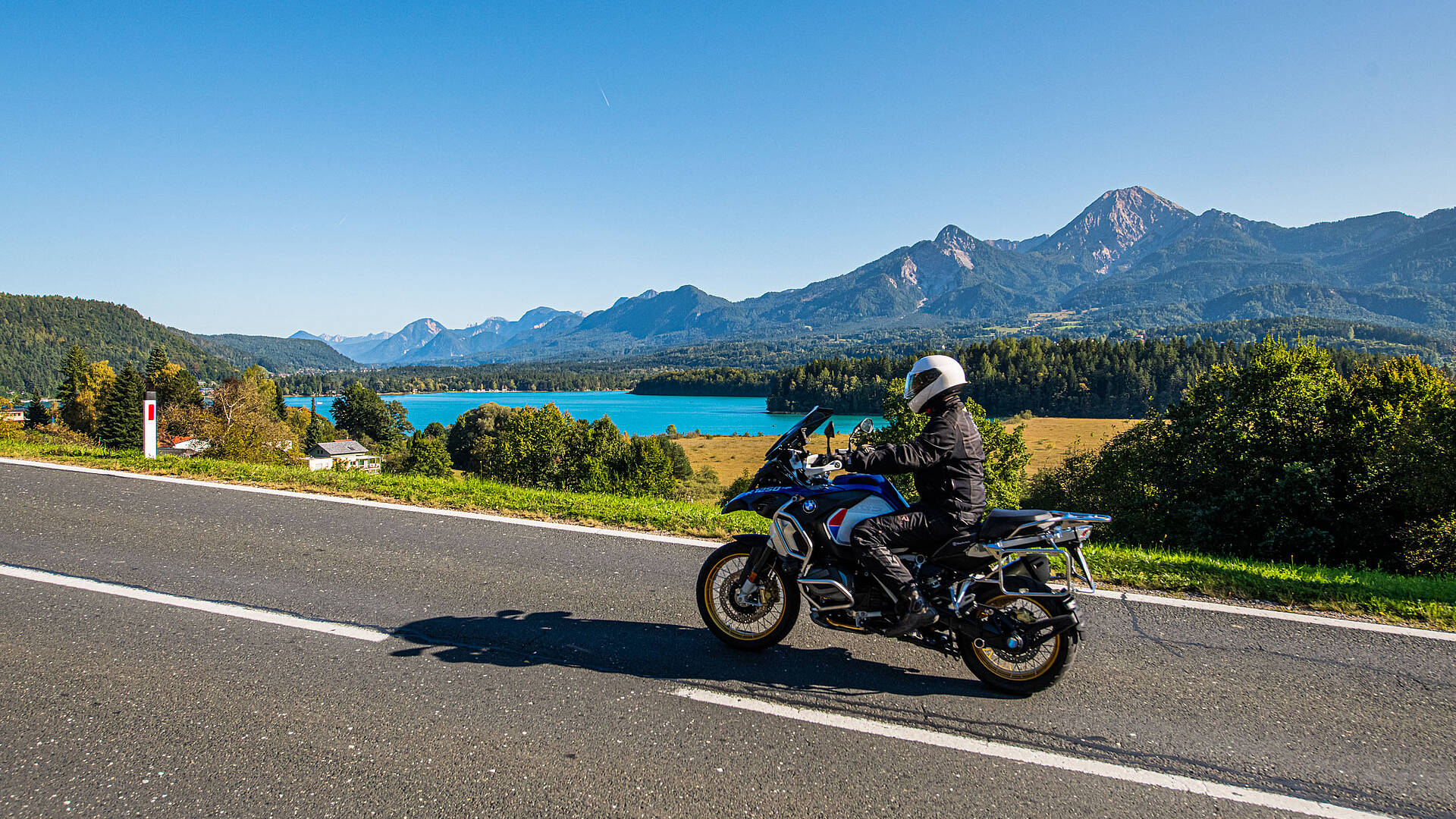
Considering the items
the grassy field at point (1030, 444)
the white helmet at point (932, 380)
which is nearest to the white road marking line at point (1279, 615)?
the white helmet at point (932, 380)

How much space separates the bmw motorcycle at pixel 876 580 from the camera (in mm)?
4219

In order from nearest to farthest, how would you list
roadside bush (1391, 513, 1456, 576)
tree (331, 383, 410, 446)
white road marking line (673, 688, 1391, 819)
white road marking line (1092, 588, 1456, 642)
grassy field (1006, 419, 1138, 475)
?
white road marking line (673, 688, 1391, 819) < white road marking line (1092, 588, 1456, 642) < roadside bush (1391, 513, 1456, 576) < grassy field (1006, 419, 1138, 475) < tree (331, 383, 410, 446)

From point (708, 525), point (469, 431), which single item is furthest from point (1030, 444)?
point (708, 525)

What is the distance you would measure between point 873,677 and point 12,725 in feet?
16.0

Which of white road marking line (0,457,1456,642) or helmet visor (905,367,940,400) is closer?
helmet visor (905,367,940,400)

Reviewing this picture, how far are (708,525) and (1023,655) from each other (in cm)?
439

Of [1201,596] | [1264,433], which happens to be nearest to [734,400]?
[1264,433]

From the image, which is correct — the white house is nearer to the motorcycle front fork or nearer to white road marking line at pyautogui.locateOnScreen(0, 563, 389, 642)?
white road marking line at pyautogui.locateOnScreen(0, 563, 389, 642)

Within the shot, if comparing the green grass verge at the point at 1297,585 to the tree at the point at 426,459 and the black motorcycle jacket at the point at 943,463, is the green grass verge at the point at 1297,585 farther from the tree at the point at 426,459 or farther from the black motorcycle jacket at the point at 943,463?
the tree at the point at 426,459

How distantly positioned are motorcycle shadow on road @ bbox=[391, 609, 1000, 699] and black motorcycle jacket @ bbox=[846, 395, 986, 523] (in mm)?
1182

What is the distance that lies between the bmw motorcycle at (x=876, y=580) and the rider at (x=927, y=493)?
0.10 metres

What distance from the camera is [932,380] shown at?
468cm

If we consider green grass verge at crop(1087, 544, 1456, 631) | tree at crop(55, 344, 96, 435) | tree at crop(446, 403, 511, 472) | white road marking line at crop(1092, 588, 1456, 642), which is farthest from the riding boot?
tree at crop(55, 344, 96, 435)

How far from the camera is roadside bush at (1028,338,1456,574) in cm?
1620
